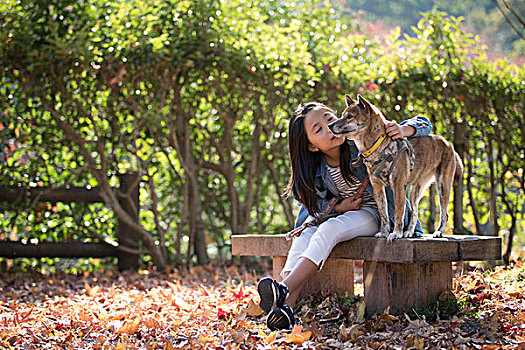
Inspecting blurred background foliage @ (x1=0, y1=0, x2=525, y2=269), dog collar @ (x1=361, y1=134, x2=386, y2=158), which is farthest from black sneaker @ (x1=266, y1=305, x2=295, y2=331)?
blurred background foliage @ (x1=0, y1=0, x2=525, y2=269)

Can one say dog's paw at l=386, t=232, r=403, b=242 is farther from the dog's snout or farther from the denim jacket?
the dog's snout

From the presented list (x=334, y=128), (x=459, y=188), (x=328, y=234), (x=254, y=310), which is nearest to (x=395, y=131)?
(x=334, y=128)

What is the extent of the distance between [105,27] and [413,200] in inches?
161

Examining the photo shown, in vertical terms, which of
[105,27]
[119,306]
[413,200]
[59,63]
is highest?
[105,27]

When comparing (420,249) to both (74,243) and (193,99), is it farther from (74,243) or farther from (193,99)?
(74,243)

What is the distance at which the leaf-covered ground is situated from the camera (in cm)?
300

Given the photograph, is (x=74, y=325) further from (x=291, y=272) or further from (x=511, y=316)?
(x=511, y=316)

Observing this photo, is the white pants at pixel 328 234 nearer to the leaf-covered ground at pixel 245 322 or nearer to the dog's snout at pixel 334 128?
the leaf-covered ground at pixel 245 322

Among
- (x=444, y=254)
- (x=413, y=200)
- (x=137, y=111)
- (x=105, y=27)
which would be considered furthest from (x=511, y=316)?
(x=105, y=27)

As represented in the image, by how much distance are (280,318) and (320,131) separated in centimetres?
126

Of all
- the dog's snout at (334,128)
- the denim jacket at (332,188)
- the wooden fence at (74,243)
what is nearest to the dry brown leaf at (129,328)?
the denim jacket at (332,188)

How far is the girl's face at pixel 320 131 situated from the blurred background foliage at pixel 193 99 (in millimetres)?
2311

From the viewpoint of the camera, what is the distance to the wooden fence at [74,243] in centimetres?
646

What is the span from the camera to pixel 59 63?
19.2 feet
